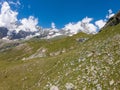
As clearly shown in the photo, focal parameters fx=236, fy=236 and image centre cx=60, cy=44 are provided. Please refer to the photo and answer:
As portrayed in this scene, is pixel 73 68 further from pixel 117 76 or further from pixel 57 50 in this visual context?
pixel 57 50

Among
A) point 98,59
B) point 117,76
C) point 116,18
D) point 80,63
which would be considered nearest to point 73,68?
point 80,63

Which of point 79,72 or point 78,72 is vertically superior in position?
point 78,72

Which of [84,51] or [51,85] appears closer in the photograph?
[51,85]

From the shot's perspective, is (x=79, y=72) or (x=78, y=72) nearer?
(x=79, y=72)

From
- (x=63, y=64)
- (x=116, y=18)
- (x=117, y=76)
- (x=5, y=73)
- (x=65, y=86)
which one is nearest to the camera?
(x=117, y=76)

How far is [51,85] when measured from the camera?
5450cm

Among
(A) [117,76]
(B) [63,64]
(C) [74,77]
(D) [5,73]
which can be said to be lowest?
(A) [117,76]

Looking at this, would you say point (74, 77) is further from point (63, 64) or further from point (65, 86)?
point (63, 64)

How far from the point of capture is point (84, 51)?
6325 cm

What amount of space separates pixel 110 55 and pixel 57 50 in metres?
114

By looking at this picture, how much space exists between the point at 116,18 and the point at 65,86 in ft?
149

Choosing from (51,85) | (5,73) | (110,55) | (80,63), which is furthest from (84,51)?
(5,73)

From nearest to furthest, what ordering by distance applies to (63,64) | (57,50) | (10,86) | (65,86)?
(65,86) < (63,64) < (10,86) < (57,50)

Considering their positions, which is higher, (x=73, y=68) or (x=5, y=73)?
(x=5, y=73)
